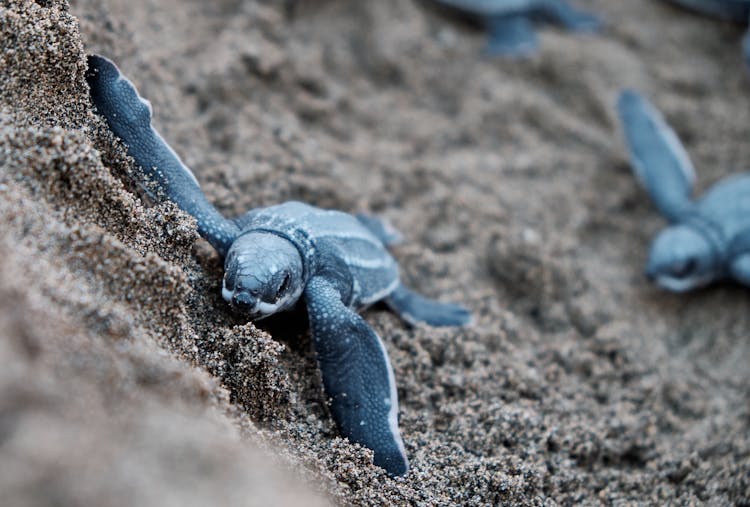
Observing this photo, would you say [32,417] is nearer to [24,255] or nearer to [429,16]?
[24,255]

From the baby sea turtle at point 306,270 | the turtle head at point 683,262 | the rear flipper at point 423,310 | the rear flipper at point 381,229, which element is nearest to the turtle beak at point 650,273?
the turtle head at point 683,262

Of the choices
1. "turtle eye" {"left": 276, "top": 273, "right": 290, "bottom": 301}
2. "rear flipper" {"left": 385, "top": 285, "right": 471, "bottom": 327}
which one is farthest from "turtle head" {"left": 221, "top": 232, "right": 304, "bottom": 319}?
"rear flipper" {"left": 385, "top": 285, "right": 471, "bottom": 327}

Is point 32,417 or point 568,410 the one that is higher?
point 32,417

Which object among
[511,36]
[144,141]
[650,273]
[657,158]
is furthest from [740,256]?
[144,141]

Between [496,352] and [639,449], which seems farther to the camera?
[496,352]

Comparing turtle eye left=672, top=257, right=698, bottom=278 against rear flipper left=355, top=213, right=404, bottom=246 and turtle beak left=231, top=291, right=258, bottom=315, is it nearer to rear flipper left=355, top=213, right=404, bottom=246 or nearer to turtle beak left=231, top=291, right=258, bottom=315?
rear flipper left=355, top=213, right=404, bottom=246

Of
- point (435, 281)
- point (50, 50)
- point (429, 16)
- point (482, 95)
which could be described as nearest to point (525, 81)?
point (482, 95)
